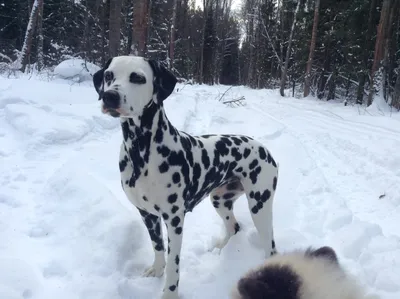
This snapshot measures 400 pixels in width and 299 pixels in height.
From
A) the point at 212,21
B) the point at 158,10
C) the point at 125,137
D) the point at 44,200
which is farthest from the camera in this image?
the point at 212,21

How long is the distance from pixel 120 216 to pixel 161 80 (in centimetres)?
169

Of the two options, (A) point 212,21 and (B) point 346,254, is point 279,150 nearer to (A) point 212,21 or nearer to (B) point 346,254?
(B) point 346,254

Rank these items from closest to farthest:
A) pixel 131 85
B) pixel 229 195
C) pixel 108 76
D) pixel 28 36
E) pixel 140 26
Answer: pixel 131 85 < pixel 108 76 < pixel 229 195 < pixel 140 26 < pixel 28 36

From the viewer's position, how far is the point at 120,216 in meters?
3.57

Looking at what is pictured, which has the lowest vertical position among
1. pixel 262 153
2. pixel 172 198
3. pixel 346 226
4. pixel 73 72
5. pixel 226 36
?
pixel 346 226

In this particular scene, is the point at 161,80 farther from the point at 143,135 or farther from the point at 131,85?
the point at 143,135

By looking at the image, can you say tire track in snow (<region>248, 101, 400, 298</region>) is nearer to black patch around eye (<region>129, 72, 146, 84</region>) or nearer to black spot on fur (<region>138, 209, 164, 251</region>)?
black spot on fur (<region>138, 209, 164, 251</region>)

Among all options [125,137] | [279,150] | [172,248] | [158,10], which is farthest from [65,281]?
[158,10]

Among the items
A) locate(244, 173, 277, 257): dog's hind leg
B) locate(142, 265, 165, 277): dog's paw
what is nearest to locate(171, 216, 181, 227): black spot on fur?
locate(142, 265, 165, 277): dog's paw

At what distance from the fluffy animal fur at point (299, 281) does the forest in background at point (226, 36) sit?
9845mm

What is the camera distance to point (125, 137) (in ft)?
8.50

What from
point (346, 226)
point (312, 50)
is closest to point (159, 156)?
point (346, 226)

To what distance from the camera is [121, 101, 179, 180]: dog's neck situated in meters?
2.52

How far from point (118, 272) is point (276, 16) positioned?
3423cm
